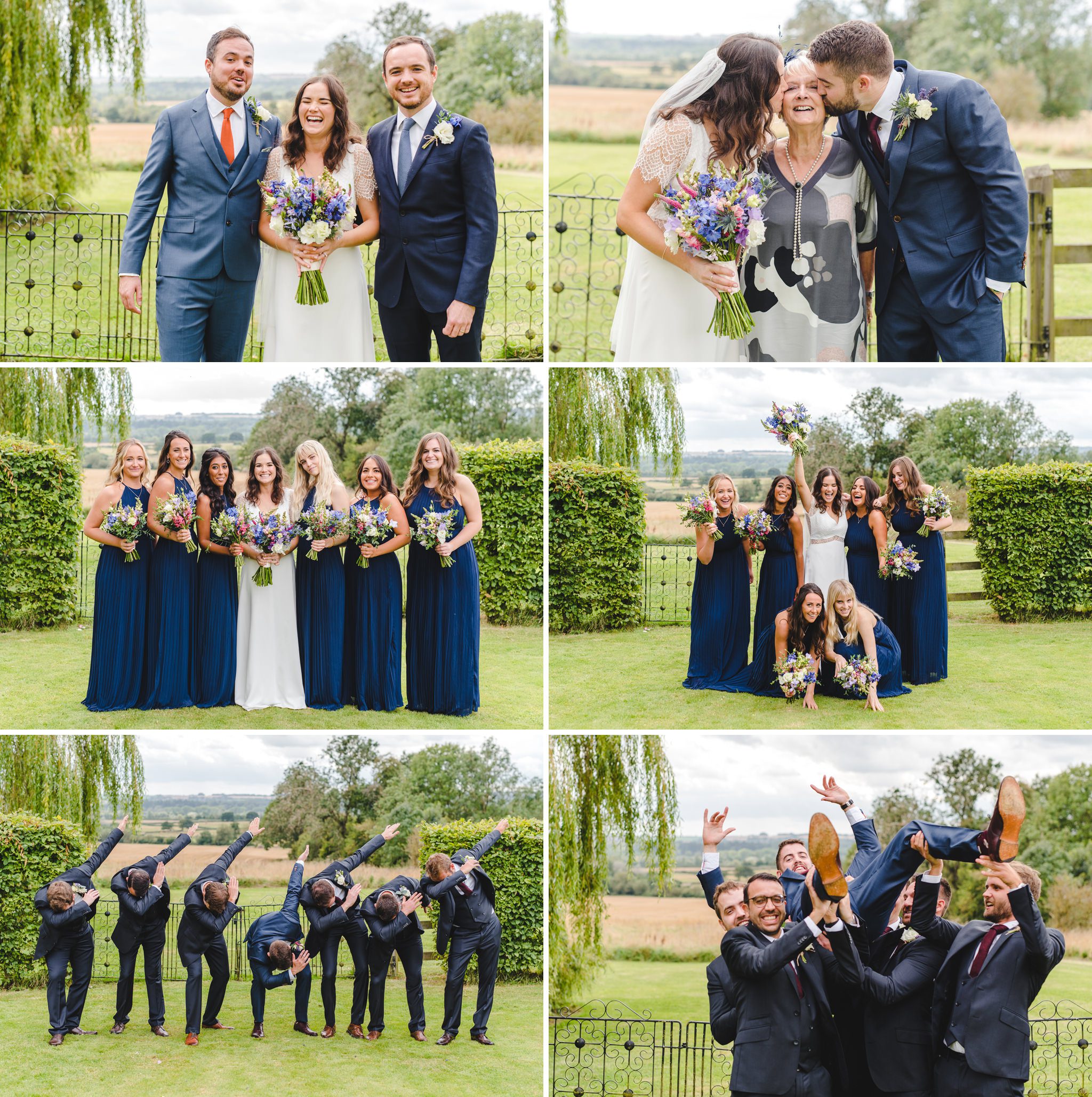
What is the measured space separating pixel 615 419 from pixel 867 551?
197 centimetres

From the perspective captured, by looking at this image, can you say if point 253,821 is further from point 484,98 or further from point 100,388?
point 484,98

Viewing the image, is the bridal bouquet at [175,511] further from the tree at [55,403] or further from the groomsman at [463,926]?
the groomsman at [463,926]

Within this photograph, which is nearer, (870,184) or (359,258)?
(870,184)

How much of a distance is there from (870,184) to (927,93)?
52 cm

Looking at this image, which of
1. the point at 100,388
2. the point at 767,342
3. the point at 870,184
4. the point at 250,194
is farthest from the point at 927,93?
the point at 100,388

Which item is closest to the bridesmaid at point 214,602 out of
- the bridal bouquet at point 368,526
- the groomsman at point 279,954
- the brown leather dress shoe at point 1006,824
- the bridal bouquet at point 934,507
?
the bridal bouquet at point 368,526

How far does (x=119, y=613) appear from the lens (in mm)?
6867

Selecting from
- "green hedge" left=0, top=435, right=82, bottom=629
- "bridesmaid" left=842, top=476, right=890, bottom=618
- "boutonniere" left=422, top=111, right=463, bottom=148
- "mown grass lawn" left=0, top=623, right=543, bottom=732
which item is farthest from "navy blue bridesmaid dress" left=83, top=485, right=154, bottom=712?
"bridesmaid" left=842, top=476, right=890, bottom=618

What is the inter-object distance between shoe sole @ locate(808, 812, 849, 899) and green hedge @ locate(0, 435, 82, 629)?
6.54 meters

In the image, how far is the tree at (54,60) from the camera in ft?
33.0

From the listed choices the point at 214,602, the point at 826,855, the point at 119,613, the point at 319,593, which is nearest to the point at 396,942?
the point at 319,593

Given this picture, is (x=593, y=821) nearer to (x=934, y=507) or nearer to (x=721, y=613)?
(x=721, y=613)

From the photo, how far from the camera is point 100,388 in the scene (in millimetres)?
9109

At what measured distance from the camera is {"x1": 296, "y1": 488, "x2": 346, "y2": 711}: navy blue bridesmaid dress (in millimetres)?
7062
